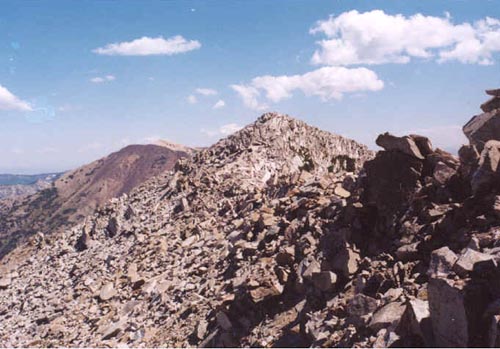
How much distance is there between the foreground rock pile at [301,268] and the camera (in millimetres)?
9164

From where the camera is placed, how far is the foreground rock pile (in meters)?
9.16

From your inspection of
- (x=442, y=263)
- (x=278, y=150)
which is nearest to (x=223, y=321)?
(x=442, y=263)

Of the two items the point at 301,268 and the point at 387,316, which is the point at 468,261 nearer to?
the point at 387,316

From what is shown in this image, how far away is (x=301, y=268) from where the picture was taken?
45.7 ft

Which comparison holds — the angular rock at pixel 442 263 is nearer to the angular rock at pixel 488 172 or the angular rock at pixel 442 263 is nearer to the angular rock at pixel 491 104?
the angular rock at pixel 488 172

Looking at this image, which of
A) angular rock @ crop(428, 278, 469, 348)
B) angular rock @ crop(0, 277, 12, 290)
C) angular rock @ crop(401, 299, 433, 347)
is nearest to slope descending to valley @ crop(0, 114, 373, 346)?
angular rock @ crop(0, 277, 12, 290)

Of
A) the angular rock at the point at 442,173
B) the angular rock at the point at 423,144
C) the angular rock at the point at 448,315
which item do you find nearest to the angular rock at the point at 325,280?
the angular rock at the point at 448,315

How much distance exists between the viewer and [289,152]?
37.7 meters

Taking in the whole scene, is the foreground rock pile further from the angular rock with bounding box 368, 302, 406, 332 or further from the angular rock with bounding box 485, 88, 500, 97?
the angular rock with bounding box 485, 88, 500, 97

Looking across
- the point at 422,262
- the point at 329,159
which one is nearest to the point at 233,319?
the point at 422,262

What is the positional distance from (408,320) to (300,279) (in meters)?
5.00

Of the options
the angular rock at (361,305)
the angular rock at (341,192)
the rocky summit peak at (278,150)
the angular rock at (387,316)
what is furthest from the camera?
the rocky summit peak at (278,150)

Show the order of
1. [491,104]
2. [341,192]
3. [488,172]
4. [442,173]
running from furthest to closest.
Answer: [341,192] → [491,104] → [442,173] → [488,172]

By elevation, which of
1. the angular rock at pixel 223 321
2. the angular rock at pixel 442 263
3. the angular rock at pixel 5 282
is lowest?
the angular rock at pixel 5 282
